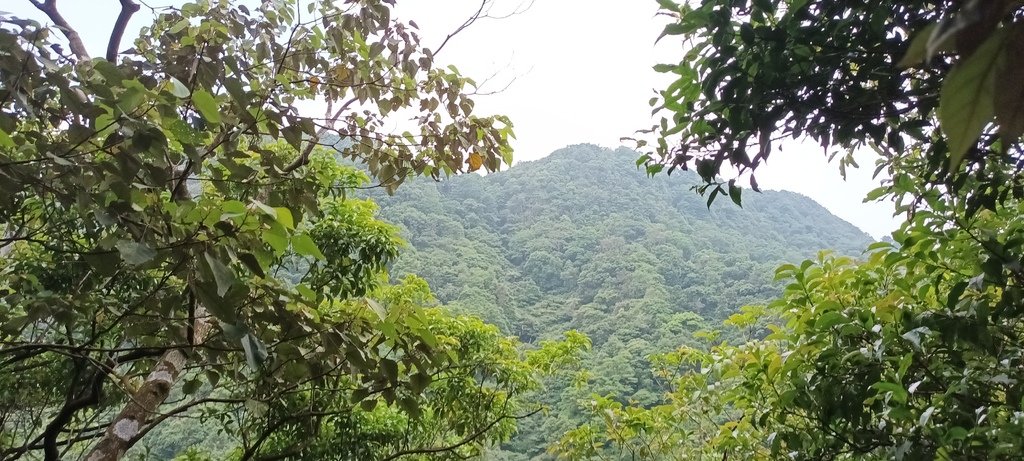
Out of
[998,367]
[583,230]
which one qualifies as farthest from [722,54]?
[583,230]

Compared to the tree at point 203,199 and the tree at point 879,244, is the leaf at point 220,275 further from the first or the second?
the tree at point 879,244

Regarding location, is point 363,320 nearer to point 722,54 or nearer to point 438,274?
point 722,54

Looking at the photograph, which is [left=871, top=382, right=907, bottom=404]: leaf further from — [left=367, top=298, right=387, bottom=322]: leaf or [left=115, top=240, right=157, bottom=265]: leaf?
[left=115, top=240, right=157, bottom=265]: leaf

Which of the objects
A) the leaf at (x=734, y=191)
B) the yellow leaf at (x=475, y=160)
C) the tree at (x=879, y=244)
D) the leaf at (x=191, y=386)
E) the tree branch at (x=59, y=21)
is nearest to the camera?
the tree at (x=879, y=244)

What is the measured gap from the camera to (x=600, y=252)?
22078mm

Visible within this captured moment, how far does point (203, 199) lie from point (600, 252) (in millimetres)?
21540

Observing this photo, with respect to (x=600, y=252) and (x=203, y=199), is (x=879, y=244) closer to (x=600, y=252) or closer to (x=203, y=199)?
(x=203, y=199)

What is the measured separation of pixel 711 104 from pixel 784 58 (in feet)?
0.49

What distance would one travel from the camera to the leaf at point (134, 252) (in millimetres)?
757

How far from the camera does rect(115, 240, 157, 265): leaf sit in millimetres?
757

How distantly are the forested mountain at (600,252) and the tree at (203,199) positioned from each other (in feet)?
26.1

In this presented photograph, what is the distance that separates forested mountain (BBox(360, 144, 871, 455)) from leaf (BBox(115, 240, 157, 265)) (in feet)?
30.2

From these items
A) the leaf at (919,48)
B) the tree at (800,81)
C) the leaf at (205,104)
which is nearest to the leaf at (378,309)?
the leaf at (205,104)

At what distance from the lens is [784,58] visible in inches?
40.8
